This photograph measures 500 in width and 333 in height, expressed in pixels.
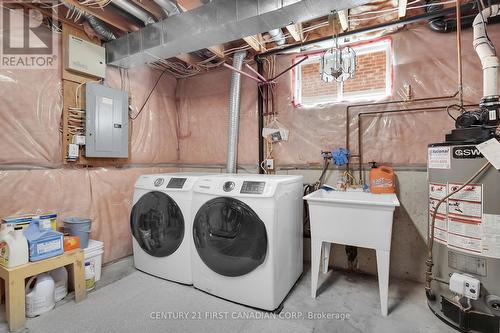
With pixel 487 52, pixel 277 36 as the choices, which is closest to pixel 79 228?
pixel 277 36

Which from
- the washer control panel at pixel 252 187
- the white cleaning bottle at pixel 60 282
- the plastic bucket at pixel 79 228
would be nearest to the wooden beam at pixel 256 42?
the washer control panel at pixel 252 187

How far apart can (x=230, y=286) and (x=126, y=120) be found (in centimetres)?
197

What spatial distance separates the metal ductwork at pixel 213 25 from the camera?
1.55 meters

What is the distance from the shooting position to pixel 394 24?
1.97 meters

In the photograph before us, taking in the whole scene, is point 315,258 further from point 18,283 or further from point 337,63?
point 18,283

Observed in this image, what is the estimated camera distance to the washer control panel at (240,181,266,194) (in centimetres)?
166

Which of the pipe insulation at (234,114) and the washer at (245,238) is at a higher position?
the pipe insulation at (234,114)

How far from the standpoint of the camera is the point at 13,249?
150 centimetres

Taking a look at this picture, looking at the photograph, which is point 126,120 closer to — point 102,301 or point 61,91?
point 61,91

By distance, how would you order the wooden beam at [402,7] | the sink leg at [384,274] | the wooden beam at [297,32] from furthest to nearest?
the wooden beam at [297,32], the wooden beam at [402,7], the sink leg at [384,274]

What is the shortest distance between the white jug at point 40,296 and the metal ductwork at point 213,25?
1968 mm

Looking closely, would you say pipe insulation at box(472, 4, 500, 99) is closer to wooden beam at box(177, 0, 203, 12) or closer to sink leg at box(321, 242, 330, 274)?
sink leg at box(321, 242, 330, 274)

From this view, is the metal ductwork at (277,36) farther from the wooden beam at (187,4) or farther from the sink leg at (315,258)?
the sink leg at (315,258)

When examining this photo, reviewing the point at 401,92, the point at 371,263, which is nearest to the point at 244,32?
the point at 401,92
